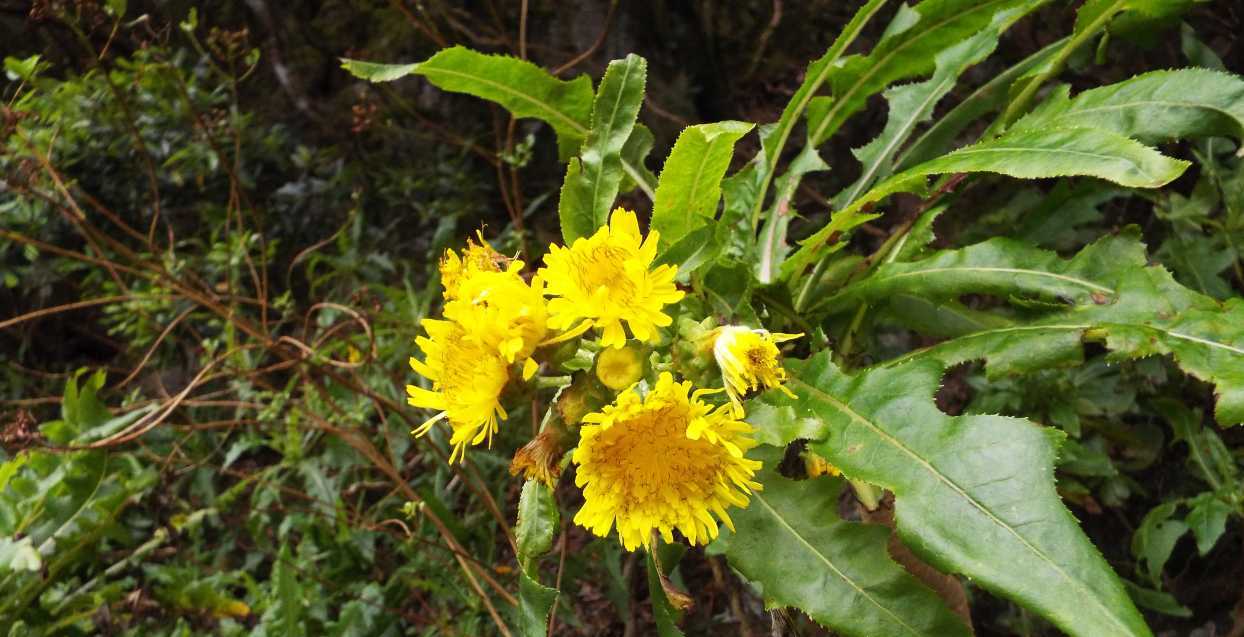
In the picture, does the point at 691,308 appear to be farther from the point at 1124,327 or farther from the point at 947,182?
the point at 1124,327

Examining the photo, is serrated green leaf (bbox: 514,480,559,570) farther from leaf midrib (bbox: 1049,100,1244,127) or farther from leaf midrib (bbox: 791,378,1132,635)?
leaf midrib (bbox: 1049,100,1244,127)

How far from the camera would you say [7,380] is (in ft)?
8.23

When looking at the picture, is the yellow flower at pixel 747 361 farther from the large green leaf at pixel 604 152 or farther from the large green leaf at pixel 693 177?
the large green leaf at pixel 604 152

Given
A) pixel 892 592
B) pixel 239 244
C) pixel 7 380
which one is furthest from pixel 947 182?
pixel 7 380

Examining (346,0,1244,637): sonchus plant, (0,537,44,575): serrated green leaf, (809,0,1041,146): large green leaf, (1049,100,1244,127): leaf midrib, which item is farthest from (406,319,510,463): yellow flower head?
(0,537,44,575): serrated green leaf

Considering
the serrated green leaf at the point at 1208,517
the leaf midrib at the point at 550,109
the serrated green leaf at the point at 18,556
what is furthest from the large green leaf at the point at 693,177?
the serrated green leaf at the point at 18,556

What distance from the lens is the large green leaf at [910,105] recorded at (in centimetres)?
133

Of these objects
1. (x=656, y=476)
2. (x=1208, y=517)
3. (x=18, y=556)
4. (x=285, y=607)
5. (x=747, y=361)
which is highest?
(x=747, y=361)

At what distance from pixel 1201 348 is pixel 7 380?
305 cm

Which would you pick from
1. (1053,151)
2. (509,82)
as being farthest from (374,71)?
(1053,151)

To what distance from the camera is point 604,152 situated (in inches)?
47.9

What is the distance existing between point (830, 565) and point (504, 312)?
19.6 inches

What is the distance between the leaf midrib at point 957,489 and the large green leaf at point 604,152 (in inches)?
15.5

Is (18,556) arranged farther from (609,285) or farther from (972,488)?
(972,488)
